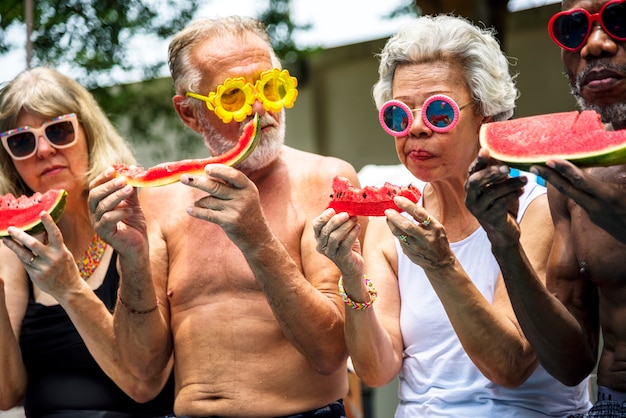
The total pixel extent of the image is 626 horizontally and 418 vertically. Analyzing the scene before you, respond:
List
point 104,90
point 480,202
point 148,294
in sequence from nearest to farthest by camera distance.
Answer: point 480,202, point 148,294, point 104,90

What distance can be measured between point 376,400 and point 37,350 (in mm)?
2841

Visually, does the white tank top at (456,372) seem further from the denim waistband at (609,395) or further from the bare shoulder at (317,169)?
the bare shoulder at (317,169)

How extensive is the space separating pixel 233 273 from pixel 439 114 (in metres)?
1.19

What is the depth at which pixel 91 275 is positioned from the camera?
455 centimetres

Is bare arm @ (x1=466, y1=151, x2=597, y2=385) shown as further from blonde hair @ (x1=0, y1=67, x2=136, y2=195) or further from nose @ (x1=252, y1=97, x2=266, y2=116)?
blonde hair @ (x1=0, y1=67, x2=136, y2=195)

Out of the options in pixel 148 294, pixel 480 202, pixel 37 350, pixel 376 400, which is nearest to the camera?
pixel 480 202

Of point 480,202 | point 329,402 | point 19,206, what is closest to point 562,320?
point 480,202

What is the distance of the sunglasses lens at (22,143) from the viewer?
14.8 feet

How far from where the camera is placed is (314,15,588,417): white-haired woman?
11.2ft

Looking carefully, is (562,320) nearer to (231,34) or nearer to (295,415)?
(295,415)

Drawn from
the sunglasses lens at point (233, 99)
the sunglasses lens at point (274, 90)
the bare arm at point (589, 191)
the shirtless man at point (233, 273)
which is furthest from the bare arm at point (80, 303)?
the bare arm at point (589, 191)

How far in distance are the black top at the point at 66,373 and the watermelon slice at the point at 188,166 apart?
99 centimetres

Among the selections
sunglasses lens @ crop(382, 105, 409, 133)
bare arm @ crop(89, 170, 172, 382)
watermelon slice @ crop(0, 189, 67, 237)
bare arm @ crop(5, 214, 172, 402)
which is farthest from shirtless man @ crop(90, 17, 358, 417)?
sunglasses lens @ crop(382, 105, 409, 133)

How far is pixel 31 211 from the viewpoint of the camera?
3938mm
